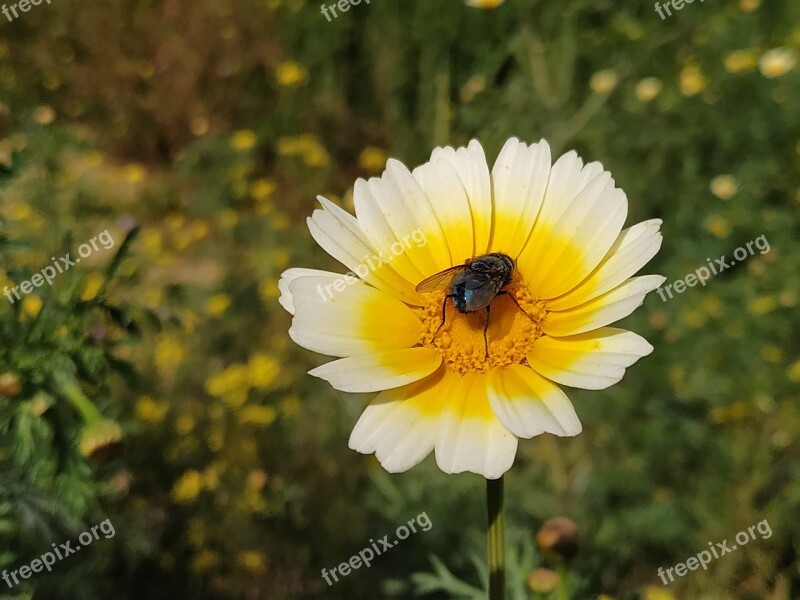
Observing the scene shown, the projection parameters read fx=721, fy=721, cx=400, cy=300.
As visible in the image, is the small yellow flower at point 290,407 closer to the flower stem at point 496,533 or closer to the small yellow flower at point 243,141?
the small yellow flower at point 243,141

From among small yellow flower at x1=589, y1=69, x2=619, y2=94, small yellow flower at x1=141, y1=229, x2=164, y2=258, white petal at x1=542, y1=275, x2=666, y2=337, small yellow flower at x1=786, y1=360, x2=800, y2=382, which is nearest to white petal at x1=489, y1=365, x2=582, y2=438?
white petal at x1=542, y1=275, x2=666, y2=337

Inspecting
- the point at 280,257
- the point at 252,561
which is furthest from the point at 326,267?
the point at 252,561

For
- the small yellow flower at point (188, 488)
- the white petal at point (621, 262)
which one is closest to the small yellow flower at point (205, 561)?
the small yellow flower at point (188, 488)

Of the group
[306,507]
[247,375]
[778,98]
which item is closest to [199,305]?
[247,375]

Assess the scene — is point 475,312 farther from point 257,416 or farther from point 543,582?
point 257,416

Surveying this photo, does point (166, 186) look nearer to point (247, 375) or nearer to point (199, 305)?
point (199, 305)
